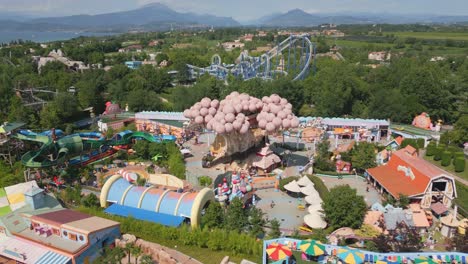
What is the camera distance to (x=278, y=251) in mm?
16891

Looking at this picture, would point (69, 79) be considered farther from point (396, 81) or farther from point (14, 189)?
point (396, 81)

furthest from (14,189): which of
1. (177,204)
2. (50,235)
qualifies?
(177,204)

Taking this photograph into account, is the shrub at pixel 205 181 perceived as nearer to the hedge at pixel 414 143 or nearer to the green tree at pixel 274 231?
the green tree at pixel 274 231

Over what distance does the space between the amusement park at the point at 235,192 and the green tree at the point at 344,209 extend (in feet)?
0.21

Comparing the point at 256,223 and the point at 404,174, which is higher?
the point at 404,174

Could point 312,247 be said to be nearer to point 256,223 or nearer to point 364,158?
point 256,223

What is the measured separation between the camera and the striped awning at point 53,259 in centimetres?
1630

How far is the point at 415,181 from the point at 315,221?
772cm

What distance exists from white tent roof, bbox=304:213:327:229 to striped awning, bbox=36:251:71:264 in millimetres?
11644

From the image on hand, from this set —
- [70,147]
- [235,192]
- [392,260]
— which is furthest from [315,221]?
[70,147]

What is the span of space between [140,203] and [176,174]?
5.94 m

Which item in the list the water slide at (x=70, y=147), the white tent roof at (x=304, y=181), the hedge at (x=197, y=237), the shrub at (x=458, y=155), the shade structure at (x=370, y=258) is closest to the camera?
the shade structure at (x=370, y=258)

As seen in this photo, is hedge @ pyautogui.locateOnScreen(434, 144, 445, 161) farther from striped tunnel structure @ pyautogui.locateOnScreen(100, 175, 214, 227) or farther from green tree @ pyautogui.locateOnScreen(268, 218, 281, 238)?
striped tunnel structure @ pyautogui.locateOnScreen(100, 175, 214, 227)

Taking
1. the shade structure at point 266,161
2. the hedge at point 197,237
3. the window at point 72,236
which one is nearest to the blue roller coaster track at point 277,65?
the shade structure at point 266,161
